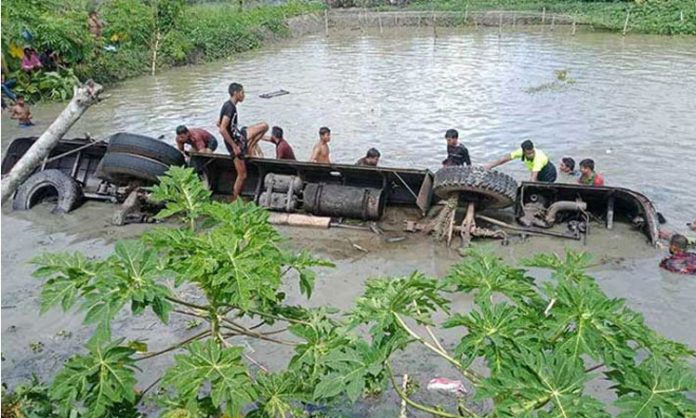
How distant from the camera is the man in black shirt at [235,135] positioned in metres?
9.56

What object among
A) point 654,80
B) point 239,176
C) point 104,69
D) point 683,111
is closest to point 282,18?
point 104,69

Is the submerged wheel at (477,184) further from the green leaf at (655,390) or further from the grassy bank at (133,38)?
the grassy bank at (133,38)

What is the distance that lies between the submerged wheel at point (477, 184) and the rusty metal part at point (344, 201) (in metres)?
1.07

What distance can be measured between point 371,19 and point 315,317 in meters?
39.7

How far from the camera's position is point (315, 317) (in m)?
3.97

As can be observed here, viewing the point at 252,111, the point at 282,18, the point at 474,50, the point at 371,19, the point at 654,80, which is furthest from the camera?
the point at 371,19

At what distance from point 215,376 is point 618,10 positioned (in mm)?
38801

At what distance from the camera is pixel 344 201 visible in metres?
9.58

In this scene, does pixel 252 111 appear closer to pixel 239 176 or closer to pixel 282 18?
pixel 239 176

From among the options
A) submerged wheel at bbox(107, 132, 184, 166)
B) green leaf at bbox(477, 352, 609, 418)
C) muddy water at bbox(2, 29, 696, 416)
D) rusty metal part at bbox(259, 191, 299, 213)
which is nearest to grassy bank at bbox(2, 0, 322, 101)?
muddy water at bbox(2, 29, 696, 416)

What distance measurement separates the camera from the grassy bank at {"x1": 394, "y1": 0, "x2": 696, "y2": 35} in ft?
104

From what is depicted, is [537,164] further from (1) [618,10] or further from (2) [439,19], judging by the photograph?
(2) [439,19]

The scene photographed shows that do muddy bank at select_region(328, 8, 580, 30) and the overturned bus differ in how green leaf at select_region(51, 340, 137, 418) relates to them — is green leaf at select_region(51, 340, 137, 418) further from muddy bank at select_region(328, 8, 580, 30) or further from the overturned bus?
muddy bank at select_region(328, 8, 580, 30)

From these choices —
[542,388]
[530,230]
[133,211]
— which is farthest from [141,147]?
[542,388]
